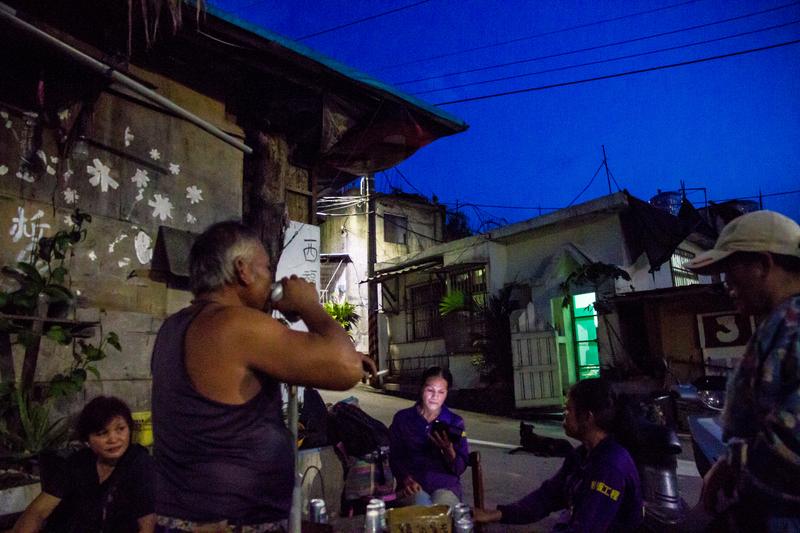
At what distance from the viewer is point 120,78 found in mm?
4750

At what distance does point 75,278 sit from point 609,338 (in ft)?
36.0

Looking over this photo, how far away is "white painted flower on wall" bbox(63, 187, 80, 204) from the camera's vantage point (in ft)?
15.9

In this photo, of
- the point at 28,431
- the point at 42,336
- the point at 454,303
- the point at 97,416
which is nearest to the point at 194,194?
the point at 42,336

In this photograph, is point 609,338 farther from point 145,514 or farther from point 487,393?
point 145,514

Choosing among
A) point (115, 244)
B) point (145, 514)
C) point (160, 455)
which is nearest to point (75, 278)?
point (115, 244)

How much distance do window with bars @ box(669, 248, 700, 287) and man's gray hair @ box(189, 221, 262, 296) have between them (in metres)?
13.7

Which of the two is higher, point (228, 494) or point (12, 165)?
point (12, 165)

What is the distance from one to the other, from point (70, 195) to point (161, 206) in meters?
0.85

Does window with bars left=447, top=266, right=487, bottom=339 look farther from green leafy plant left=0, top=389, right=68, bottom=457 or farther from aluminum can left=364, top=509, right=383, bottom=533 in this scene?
aluminum can left=364, top=509, right=383, bottom=533

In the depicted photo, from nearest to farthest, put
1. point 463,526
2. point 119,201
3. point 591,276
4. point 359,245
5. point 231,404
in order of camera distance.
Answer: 1. point 231,404
2. point 463,526
3. point 119,201
4. point 591,276
5. point 359,245

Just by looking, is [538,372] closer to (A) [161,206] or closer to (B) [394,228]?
(A) [161,206]

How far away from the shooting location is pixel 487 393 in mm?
14305

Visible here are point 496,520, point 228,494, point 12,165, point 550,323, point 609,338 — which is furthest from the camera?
point 550,323

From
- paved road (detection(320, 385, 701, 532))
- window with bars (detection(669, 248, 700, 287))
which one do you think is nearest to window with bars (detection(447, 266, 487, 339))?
paved road (detection(320, 385, 701, 532))
